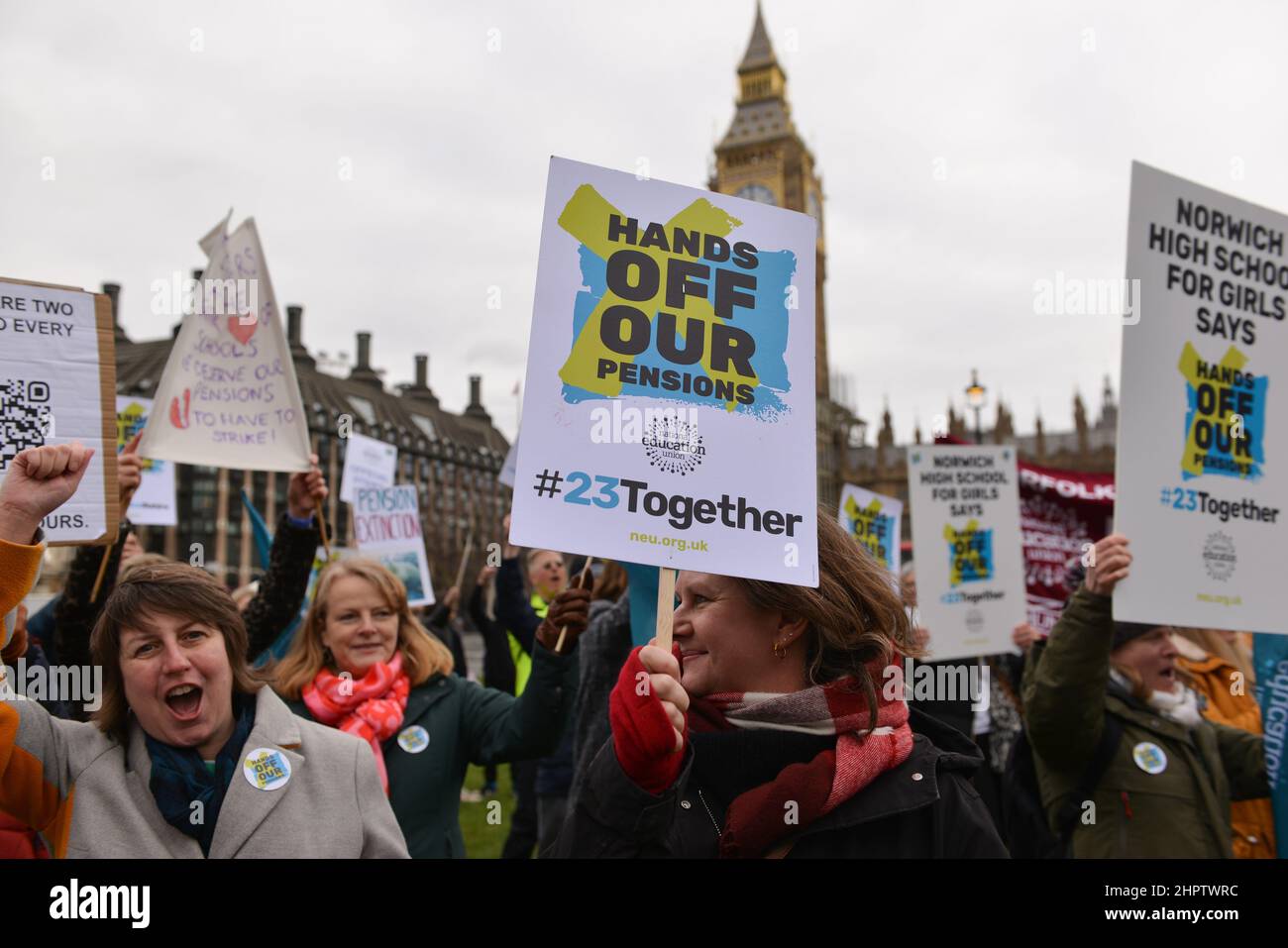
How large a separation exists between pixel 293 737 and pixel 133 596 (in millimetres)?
527

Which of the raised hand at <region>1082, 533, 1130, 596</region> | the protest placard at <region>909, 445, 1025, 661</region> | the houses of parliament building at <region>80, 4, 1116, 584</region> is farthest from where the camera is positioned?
the houses of parliament building at <region>80, 4, 1116, 584</region>

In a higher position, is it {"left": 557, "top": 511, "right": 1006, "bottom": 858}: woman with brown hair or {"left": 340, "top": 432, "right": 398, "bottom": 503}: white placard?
{"left": 340, "top": 432, "right": 398, "bottom": 503}: white placard

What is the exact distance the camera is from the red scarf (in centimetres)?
367

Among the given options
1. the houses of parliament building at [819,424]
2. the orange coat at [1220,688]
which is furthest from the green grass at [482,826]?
the houses of parliament building at [819,424]

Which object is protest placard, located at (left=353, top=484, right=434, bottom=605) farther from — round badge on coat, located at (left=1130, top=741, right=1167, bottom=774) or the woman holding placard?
round badge on coat, located at (left=1130, top=741, right=1167, bottom=774)

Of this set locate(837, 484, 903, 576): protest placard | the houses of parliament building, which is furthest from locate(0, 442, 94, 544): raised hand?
the houses of parliament building

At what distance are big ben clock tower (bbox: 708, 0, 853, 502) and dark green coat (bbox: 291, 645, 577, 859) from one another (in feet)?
303

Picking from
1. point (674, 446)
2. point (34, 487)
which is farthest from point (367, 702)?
point (674, 446)

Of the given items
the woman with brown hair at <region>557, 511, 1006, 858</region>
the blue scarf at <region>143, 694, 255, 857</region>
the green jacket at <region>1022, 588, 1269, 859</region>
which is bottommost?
the green jacket at <region>1022, 588, 1269, 859</region>

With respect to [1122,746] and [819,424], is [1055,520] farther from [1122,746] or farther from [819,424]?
[819,424]

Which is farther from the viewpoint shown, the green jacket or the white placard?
the white placard

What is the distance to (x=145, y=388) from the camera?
225ft
